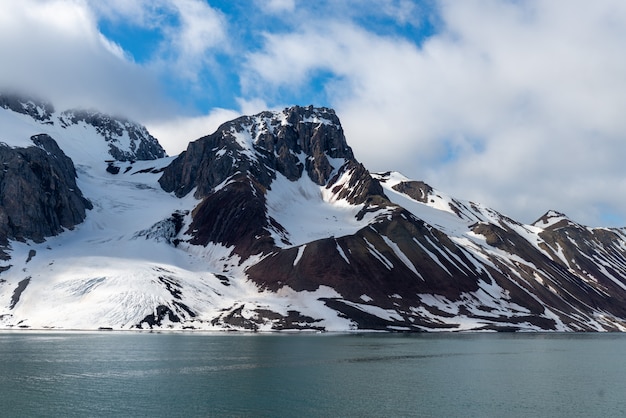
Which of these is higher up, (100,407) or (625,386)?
(625,386)

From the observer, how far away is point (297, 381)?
A: 8538 cm

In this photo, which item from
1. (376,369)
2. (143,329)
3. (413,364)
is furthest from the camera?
(143,329)

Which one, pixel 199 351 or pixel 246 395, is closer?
pixel 246 395

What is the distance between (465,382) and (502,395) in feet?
35.2

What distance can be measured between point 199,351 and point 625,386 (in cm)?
7671

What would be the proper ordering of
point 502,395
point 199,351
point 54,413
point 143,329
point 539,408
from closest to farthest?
point 54,413 → point 539,408 → point 502,395 → point 199,351 → point 143,329

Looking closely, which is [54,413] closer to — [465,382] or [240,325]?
[465,382]

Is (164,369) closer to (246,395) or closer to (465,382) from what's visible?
(246,395)

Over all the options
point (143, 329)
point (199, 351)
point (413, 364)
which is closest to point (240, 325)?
point (143, 329)

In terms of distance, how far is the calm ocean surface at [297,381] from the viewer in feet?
221

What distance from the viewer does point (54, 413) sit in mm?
61969

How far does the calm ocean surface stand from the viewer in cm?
6738

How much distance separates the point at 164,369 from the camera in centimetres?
9394

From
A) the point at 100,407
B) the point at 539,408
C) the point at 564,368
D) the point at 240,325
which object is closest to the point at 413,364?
the point at 564,368
